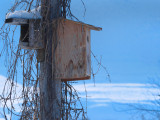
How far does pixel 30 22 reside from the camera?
2854 mm

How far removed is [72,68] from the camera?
107 inches

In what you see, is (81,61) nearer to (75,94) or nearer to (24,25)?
(75,94)

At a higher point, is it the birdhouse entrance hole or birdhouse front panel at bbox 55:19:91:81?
the birdhouse entrance hole

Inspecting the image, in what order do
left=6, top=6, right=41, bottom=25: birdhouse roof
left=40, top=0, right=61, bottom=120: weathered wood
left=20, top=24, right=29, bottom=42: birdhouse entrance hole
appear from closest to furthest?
left=40, top=0, right=61, bottom=120: weathered wood → left=6, top=6, right=41, bottom=25: birdhouse roof → left=20, top=24, right=29, bottom=42: birdhouse entrance hole

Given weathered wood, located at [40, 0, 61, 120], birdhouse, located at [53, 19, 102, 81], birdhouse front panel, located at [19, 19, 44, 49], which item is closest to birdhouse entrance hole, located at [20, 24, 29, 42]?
birdhouse front panel, located at [19, 19, 44, 49]

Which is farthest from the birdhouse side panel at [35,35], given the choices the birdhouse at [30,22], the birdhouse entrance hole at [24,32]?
the birdhouse entrance hole at [24,32]

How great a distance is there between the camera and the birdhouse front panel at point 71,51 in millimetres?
2723

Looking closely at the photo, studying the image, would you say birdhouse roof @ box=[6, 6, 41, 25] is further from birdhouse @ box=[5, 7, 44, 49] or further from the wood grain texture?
the wood grain texture

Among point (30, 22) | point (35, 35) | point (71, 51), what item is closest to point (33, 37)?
point (35, 35)

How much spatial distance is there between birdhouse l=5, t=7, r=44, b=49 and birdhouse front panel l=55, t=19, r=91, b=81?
244mm

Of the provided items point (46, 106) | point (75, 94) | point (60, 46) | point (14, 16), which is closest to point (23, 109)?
point (46, 106)

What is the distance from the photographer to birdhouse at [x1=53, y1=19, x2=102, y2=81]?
8.93 feet

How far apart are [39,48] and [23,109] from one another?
75 cm

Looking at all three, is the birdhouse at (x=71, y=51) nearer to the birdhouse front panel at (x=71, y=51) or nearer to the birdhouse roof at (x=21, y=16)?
the birdhouse front panel at (x=71, y=51)
